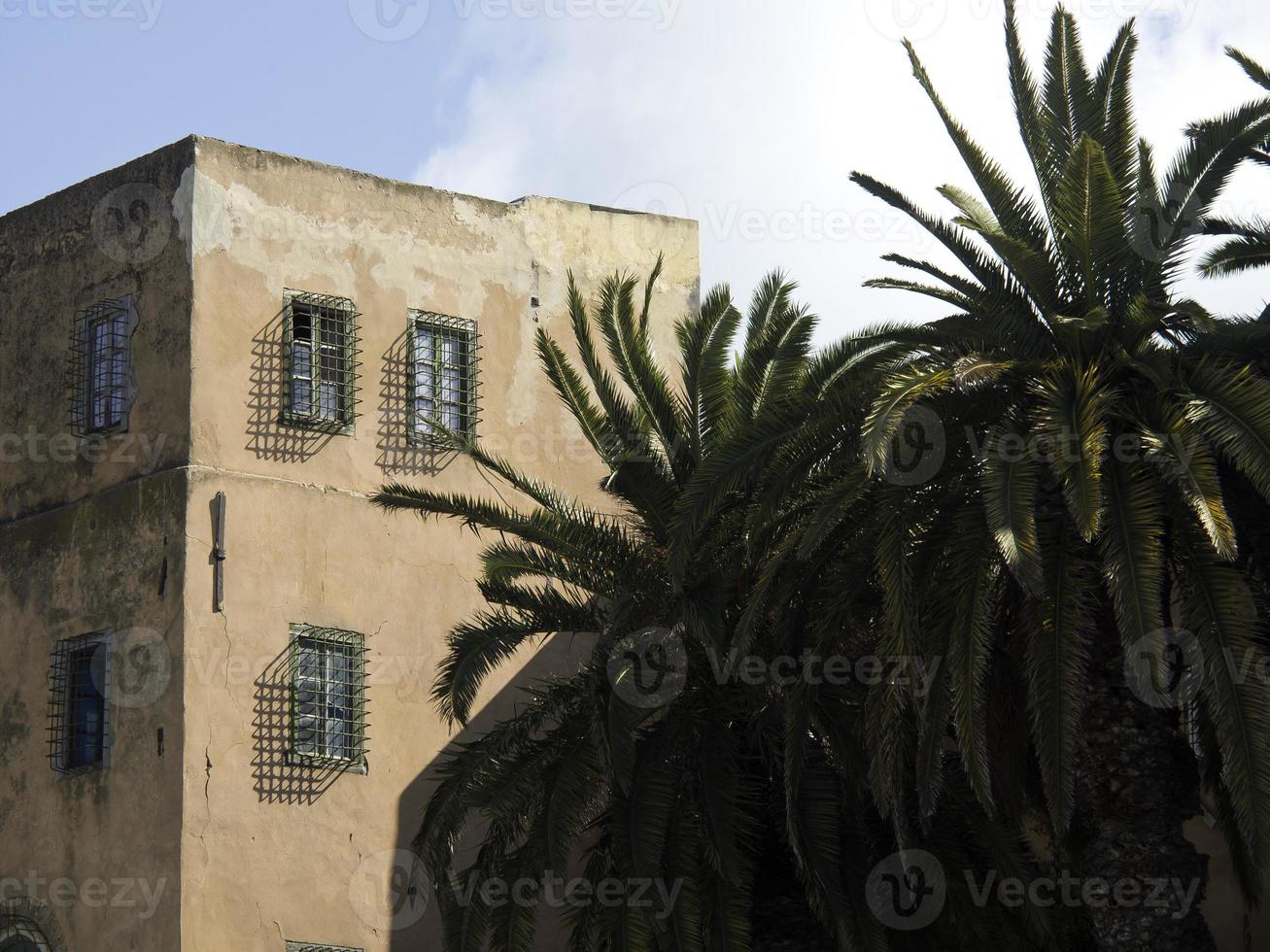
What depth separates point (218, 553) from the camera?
2009 cm

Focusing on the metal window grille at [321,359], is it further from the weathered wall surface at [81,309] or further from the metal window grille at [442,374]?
the weathered wall surface at [81,309]

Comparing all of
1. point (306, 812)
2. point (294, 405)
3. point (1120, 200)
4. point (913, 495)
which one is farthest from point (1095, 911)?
point (294, 405)

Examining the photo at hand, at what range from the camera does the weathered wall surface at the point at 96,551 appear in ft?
64.8

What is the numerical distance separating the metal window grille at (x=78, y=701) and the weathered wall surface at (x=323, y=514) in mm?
Answer: 1339

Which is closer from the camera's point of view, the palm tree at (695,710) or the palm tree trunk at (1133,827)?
the palm tree trunk at (1133,827)

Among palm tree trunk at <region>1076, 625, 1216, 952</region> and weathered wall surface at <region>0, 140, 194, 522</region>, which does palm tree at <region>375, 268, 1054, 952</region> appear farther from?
weathered wall surface at <region>0, 140, 194, 522</region>

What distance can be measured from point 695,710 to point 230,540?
528 cm

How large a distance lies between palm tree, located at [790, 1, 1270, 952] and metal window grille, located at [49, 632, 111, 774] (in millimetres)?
7959

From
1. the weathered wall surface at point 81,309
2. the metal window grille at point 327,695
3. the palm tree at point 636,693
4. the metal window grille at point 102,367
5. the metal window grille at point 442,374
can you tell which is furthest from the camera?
the metal window grille at point 442,374

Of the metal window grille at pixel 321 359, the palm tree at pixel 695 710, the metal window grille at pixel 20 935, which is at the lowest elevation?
the metal window grille at pixel 20 935

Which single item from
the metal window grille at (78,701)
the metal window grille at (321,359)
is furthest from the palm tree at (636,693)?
the metal window grille at (78,701)

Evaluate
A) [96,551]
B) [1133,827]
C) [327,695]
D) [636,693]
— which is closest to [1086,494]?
[1133,827]

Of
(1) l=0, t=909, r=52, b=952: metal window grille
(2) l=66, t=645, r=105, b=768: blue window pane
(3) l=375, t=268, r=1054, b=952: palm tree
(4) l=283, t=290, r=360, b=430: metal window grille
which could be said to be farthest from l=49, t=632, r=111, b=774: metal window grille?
(3) l=375, t=268, r=1054, b=952: palm tree

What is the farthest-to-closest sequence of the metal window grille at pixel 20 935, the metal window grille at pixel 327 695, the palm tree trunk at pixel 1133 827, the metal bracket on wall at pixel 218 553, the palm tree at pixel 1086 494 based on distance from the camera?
the metal window grille at pixel 20 935 < the metal window grille at pixel 327 695 < the metal bracket on wall at pixel 218 553 < the palm tree trunk at pixel 1133 827 < the palm tree at pixel 1086 494
